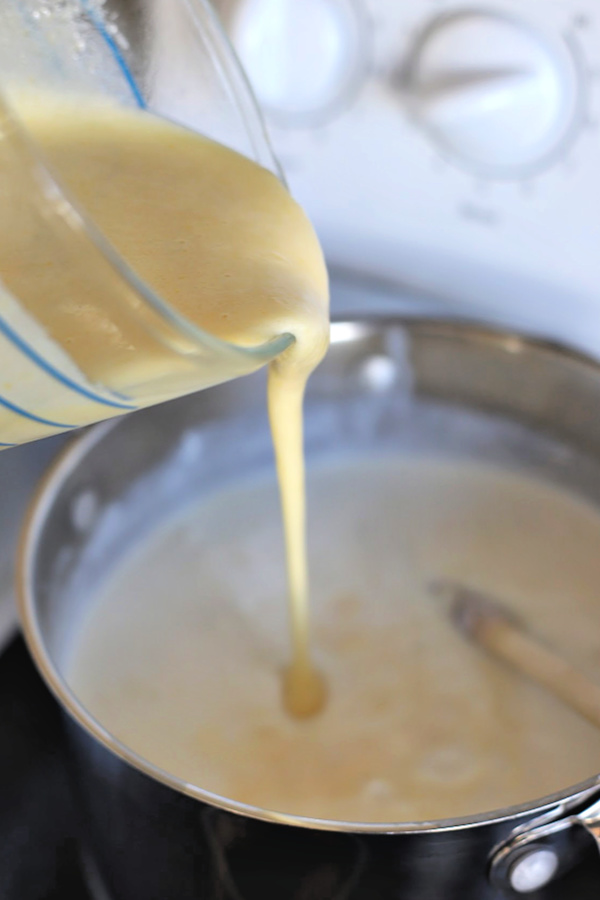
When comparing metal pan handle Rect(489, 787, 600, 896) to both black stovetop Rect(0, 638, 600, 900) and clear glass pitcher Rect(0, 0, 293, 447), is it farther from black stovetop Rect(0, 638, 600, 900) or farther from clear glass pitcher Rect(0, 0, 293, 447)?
clear glass pitcher Rect(0, 0, 293, 447)

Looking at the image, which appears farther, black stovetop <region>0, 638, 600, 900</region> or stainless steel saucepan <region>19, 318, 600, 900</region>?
black stovetop <region>0, 638, 600, 900</region>

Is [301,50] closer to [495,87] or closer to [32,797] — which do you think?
[495,87]

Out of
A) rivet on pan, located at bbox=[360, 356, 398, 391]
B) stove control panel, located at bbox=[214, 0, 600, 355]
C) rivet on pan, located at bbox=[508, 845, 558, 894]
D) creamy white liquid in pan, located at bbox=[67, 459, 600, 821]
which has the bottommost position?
creamy white liquid in pan, located at bbox=[67, 459, 600, 821]

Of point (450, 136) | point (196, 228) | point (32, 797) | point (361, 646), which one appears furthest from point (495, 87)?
point (32, 797)

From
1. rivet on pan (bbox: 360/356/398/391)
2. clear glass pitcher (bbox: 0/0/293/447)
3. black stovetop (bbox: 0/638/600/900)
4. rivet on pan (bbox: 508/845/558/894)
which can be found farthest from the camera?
rivet on pan (bbox: 360/356/398/391)

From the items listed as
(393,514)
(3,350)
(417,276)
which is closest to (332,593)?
(393,514)

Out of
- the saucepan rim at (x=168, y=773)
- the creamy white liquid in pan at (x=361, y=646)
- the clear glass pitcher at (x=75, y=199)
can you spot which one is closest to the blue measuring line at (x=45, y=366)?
the clear glass pitcher at (x=75, y=199)

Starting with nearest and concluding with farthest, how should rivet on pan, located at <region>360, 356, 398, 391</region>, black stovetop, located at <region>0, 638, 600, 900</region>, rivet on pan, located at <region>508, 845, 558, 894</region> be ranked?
rivet on pan, located at <region>508, 845, 558, 894</region>, black stovetop, located at <region>0, 638, 600, 900</region>, rivet on pan, located at <region>360, 356, 398, 391</region>

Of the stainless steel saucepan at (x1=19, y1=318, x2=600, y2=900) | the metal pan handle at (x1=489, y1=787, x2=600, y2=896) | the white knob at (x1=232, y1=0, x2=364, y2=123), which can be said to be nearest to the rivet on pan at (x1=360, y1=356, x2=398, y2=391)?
the stainless steel saucepan at (x1=19, y1=318, x2=600, y2=900)
